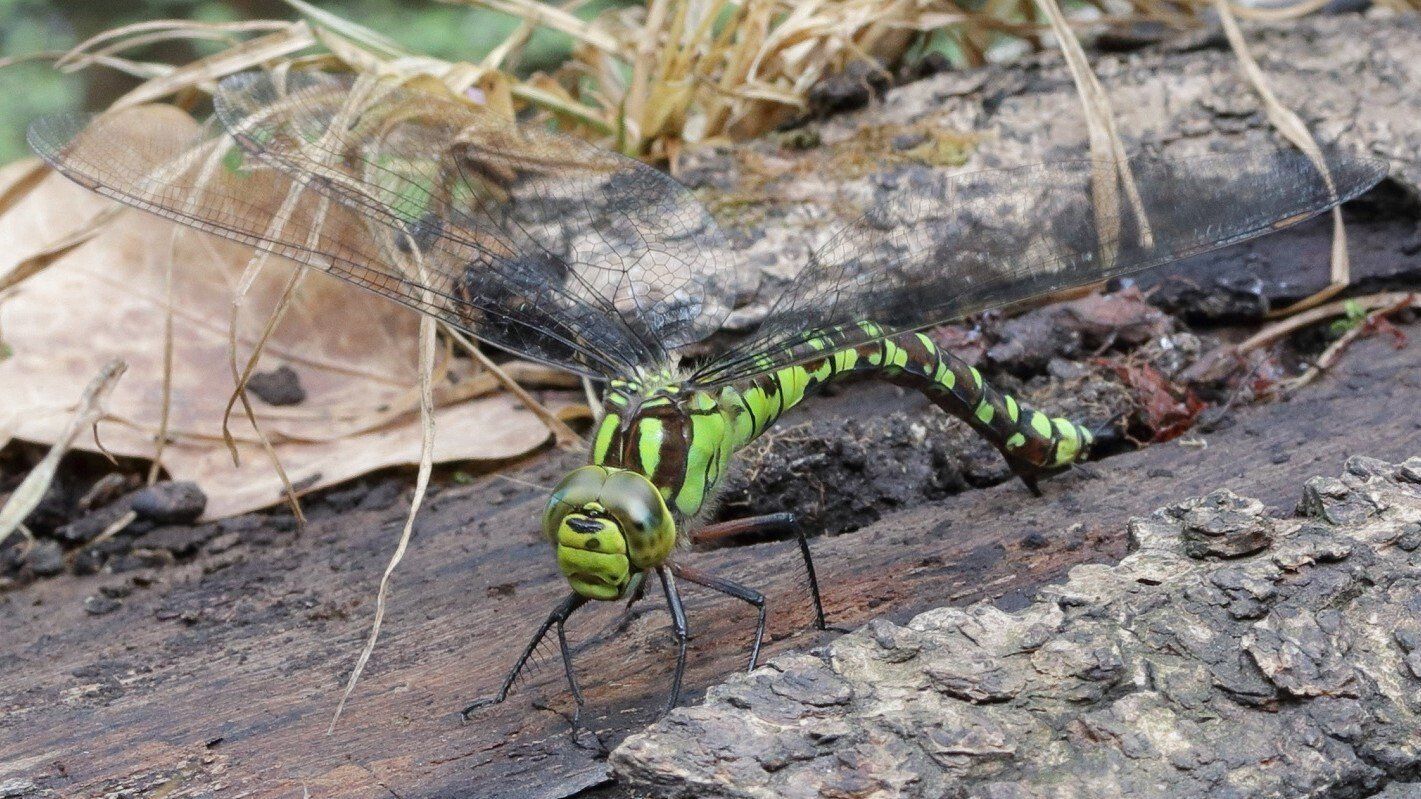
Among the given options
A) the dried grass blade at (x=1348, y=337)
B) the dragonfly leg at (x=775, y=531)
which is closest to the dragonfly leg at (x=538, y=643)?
the dragonfly leg at (x=775, y=531)

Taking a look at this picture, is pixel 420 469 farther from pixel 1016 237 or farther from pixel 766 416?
pixel 1016 237

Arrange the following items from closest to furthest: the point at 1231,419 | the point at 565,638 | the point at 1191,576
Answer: the point at 1191,576 → the point at 565,638 → the point at 1231,419

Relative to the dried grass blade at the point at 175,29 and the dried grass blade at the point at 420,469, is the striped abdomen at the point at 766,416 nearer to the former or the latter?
the dried grass blade at the point at 420,469

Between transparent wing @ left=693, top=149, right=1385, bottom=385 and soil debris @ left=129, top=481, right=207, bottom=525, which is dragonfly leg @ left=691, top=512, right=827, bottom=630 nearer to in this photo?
transparent wing @ left=693, top=149, right=1385, bottom=385

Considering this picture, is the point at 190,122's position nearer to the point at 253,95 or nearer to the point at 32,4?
the point at 253,95

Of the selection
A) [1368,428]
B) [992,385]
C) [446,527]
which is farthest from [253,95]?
[1368,428]

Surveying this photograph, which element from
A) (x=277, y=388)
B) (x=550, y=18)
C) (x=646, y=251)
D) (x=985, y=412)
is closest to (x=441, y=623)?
(x=646, y=251)
